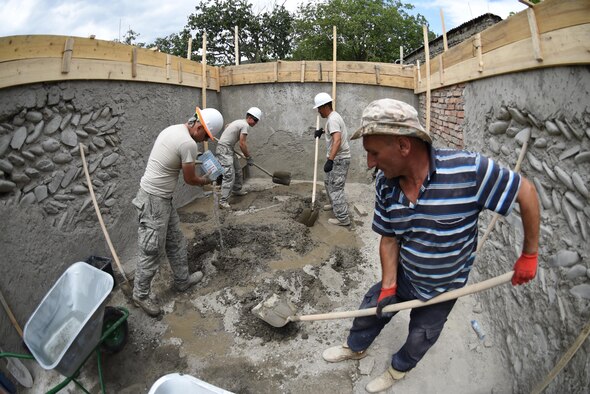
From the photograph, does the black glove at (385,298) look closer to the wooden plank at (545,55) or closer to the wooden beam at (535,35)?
the wooden plank at (545,55)

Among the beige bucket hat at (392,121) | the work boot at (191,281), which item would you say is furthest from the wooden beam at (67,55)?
the beige bucket hat at (392,121)

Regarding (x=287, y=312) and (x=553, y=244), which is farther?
(x=287, y=312)

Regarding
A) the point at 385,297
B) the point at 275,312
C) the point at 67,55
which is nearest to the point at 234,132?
the point at 67,55

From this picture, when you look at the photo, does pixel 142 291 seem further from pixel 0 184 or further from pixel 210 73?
pixel 210 73

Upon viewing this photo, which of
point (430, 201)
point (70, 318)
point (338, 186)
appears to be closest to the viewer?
point (430, 201)

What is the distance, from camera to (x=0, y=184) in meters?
Result: 2.49

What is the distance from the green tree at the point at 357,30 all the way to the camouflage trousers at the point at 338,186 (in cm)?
1648

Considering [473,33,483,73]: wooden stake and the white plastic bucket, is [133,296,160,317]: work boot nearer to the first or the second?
the white plastic bucket

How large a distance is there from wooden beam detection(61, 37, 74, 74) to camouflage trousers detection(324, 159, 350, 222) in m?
3.41

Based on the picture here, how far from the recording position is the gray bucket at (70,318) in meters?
1.97

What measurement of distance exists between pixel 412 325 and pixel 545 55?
6.46ft

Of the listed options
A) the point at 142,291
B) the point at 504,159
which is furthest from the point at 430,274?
the point at 142,291

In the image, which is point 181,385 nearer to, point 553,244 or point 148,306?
point 148,306

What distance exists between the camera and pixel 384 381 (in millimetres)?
2408
